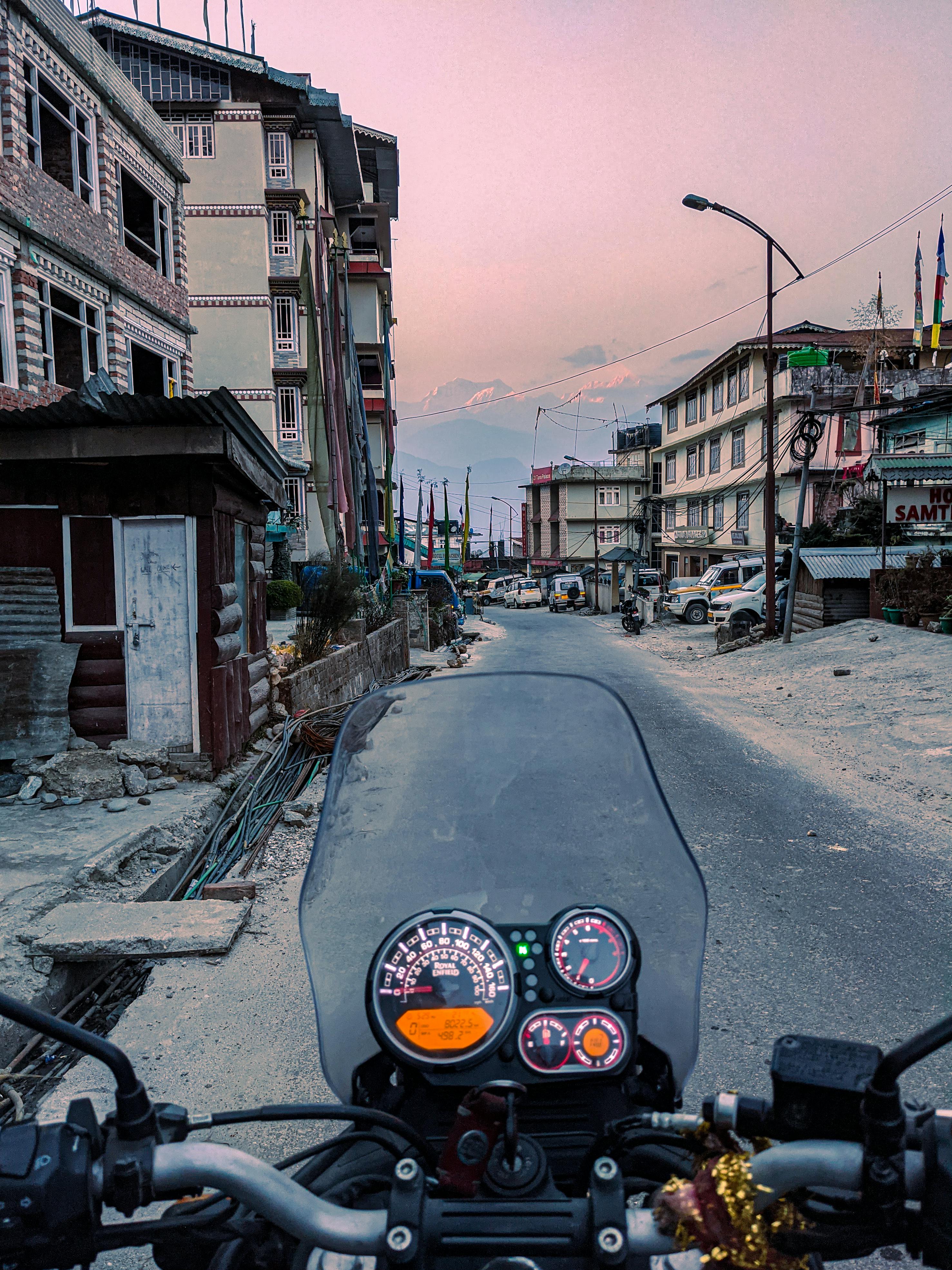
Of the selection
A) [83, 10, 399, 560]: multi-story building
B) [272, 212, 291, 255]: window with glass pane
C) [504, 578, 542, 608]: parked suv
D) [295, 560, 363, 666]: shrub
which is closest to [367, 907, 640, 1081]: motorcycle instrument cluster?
[295, 560, 363, 666]: shrub

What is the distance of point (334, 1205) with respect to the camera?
4.44 feet

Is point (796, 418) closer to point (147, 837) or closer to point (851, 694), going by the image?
point (851, 694)

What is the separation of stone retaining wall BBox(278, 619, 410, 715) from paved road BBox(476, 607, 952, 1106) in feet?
15.5

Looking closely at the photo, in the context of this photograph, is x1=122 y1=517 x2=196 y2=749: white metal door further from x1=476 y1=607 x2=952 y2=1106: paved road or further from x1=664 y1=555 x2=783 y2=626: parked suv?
x1=664 y1=555 x2=783 y2=626: parked suv

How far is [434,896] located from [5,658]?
6807mm

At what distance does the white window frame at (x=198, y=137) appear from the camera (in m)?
27.8

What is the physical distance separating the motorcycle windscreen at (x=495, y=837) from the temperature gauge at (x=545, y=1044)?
22 cm

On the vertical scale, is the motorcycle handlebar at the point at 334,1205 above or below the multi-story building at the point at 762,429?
below

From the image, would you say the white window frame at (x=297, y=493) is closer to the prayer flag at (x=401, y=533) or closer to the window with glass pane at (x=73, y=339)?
the prayer flag at (x=401, y=533)

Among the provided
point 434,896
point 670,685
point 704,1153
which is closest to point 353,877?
point 434,896

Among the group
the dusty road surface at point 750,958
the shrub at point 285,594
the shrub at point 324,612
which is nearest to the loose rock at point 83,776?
the dusty road surface at point 750,958

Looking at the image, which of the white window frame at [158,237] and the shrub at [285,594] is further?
the shrub at [285,594]

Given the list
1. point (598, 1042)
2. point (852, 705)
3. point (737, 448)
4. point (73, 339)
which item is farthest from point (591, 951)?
point (737, 448)

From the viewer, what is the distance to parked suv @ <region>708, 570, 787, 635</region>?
2311 cm
